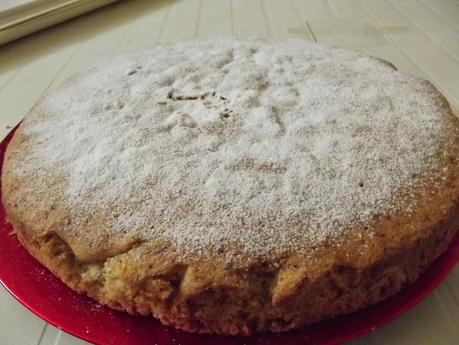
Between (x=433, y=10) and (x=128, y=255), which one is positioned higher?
(x=128, y=255)

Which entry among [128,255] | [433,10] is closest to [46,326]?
[128,255]

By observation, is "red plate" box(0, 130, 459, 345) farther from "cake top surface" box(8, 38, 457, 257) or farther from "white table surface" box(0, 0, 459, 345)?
"white table surface" box(0, 0, 459, 345)

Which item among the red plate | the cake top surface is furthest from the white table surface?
the red plate

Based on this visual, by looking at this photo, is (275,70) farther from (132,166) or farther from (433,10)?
(433,10)

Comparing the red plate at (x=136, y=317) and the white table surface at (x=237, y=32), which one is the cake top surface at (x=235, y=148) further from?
the white table surface at (x=237, y=32)

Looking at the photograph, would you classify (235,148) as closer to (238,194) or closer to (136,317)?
(238,194)
